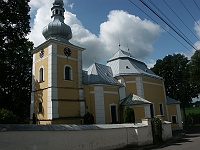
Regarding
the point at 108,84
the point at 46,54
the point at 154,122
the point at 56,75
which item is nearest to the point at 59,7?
the point at 46,54

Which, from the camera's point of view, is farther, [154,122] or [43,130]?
[154,122]

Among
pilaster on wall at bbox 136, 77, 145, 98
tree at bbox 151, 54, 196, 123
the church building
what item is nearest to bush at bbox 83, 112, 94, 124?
the church building

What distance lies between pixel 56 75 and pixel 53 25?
234 inches

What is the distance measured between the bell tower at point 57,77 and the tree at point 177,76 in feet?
86.6

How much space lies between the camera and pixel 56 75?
1995 cm

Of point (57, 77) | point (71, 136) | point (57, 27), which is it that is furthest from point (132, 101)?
point (71, 136)

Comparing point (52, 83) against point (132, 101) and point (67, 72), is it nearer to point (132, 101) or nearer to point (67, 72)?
point (67, 72)

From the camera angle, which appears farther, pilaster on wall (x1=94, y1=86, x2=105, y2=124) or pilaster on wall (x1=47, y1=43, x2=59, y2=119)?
pilaster on wall (x1=94, y1=86, x2=105, y2=124)

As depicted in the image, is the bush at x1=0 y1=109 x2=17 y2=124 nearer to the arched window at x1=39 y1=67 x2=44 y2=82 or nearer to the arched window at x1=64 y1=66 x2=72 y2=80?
the arched window at x1=39 y1=67 x2=44 y2=82

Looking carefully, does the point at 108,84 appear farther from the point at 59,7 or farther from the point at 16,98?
the point at 16,98

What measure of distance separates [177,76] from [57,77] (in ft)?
100

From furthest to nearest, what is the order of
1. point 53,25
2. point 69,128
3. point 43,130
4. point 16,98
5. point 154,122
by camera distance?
point 16,98 < point 53,25 < point 154,122 < point 69,128 < point 43,130

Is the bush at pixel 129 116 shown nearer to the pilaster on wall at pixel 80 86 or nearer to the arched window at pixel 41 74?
the pilaster on wall at pixel 80 86

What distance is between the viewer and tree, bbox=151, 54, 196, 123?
41.7 m
